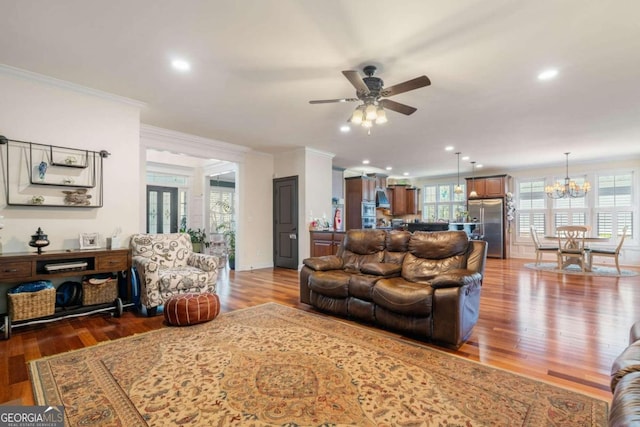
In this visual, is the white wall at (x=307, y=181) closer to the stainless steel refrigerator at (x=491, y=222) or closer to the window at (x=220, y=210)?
the window at (x=220, y=210)

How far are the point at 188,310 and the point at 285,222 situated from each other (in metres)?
4.03

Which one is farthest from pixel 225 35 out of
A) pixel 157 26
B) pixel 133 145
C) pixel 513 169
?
pixel 513 169

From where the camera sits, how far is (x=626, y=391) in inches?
42.6

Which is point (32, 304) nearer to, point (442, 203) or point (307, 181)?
point (307, 181)

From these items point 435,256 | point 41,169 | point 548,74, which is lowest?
point 435,256

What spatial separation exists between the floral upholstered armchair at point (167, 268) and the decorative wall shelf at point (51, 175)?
80 centimetres

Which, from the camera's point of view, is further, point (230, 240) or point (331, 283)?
point (230, 240)

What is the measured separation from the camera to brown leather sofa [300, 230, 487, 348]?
277cm

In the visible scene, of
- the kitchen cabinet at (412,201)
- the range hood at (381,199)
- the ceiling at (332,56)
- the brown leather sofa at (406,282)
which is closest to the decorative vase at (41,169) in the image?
the ceiling at (332,56)

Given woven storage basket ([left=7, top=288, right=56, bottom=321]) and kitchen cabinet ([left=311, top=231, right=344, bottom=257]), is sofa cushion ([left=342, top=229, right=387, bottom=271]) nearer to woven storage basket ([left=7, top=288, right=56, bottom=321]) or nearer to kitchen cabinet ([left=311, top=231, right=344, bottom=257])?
kitchen cabinet ([left=311, top=231, right=344, bottom=257])

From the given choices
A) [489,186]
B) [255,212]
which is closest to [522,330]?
[255,212]

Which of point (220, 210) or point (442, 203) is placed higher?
point (442, 203)

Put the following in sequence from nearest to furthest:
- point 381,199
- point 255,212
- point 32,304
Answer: point 32,304 → point 255,212 → point 381,199

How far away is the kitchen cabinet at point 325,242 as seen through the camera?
629cm
